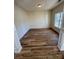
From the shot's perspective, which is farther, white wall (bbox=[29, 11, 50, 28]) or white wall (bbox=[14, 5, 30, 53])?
white wall (bbox=[29, 11, 50, 28])

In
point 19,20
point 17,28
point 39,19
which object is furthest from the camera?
point 39,19

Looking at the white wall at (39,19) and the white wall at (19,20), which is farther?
the white wall at (39,19)

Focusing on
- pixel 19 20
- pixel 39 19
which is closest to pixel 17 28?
pixel 19 20

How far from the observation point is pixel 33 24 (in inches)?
508

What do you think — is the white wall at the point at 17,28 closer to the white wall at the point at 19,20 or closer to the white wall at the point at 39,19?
the white wall at the point at 19,20

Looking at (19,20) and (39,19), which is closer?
(19,20)

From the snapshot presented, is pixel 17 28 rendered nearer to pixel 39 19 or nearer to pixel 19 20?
pixel 19 20

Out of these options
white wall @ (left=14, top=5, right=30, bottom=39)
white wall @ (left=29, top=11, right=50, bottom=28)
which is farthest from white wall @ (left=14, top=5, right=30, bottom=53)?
white wall @ (left=29, top=11, right=50, bottom=28)

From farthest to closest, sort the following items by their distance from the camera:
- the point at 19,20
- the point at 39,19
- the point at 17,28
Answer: the point at 39,19, the point at 19,20, the point at 17,28

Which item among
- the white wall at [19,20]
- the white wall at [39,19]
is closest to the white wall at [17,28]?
the white wall at [19,20]

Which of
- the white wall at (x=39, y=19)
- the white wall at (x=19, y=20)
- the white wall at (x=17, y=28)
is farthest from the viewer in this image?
the white wall at (x=39, y=19)

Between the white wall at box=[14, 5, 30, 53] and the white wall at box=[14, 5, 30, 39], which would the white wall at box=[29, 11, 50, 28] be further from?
the white wall at box=[14, 5, 30, 53]
